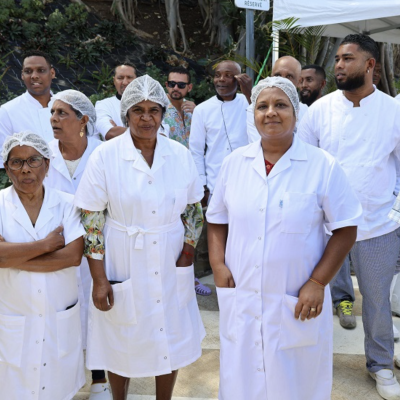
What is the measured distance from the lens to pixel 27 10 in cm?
1270

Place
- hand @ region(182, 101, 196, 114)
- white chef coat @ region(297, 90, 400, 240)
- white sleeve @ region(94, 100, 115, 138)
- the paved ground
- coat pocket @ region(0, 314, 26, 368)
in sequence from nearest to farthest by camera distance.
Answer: coat pocket @ region(0, 314, 26, 368)
white chef coat @ region(297, 90, 400, 240)
the paved ground
white sleeve @ region(94, 100, 115, 138)
hand @ region(182, 101, 196, 114)

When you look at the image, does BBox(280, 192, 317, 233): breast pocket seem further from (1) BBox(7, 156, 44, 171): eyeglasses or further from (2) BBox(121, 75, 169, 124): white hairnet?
(1) BBox(7, 156, 44, 171): eyeglasses

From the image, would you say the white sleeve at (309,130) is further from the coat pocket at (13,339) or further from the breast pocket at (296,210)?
the coat pocket at (13,339)

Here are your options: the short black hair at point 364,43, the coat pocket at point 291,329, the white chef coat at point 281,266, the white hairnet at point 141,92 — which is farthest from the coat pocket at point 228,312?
the short black hair at point 364,43

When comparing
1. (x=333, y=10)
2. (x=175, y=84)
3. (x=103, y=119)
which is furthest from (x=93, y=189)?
(x=333, y=10)

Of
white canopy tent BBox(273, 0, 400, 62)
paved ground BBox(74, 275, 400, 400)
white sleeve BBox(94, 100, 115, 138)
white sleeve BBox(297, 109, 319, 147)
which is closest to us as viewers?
A: paved ground BBox(74, 275, 400, 400)

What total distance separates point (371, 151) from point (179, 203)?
132 cm

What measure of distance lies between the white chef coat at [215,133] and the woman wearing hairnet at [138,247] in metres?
1.94

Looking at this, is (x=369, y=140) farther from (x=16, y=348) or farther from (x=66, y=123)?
(x=16, y=348)

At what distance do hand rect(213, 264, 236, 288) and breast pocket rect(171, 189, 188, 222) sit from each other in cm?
42

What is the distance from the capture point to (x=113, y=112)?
4773 millimetres

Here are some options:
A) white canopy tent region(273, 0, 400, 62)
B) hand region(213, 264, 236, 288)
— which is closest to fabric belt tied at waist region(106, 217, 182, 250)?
hand region(213, 264, 236, 288)

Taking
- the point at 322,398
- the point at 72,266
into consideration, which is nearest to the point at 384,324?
the point at 322,398

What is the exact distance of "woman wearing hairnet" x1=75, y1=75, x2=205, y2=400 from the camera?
9.38 feet
